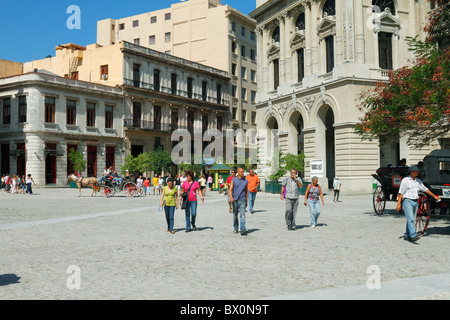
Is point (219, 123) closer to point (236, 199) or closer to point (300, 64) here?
point (300, 64)

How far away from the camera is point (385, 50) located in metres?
33.9

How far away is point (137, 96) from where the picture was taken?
49.8m

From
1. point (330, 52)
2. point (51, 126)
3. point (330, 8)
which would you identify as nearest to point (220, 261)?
point (330, 52)

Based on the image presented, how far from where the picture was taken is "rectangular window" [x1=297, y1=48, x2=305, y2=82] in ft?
126

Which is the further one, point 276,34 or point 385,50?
point 276,34

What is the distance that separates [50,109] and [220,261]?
127 ft

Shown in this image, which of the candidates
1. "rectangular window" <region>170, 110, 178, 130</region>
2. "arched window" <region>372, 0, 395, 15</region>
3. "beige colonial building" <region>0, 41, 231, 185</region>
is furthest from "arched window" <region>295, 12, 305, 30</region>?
"rectangular window" <region>170, 110, 178, 130</region>

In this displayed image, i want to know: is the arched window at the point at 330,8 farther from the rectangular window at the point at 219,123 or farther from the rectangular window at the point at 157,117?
the rectangular window at the point at 219,123

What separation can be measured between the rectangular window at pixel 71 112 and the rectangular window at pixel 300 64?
22.3m

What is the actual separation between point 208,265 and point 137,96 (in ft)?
144

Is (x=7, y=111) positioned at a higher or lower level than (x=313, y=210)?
higher

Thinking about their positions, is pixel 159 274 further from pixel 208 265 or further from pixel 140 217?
pixel 140 217

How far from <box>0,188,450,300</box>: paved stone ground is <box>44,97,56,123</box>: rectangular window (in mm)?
30588
